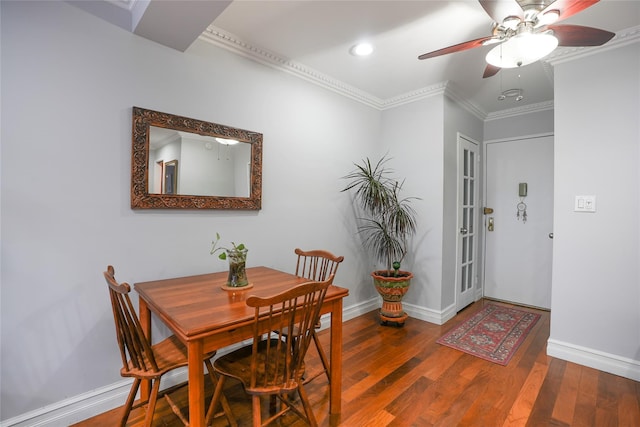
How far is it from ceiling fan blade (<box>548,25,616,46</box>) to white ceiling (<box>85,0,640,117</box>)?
47cm

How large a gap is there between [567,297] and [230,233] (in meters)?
2.71

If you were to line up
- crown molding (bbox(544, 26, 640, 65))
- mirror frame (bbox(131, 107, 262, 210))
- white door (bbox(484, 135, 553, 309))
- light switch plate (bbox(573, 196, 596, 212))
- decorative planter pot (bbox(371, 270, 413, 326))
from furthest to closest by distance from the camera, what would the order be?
1. white door (bbox(484, 135, 553, 309))
2. decorative planter pot (bbox(371, 270, 413, 326))
3. light switch plate (bbox(573, 196, 596, 212))
4. crown molding (bbox(544, 26, 640, 65))
5. mirror frame (bbox(131, 107, 262, 210))

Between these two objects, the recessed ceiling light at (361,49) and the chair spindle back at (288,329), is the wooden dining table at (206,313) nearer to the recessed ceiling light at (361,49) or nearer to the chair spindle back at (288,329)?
the chair spindle back at (288,329)

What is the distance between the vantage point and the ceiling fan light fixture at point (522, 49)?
5.16ft

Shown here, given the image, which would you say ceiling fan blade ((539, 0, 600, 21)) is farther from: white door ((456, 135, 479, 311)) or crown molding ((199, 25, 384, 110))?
white door ((456, 135, 479, 311))

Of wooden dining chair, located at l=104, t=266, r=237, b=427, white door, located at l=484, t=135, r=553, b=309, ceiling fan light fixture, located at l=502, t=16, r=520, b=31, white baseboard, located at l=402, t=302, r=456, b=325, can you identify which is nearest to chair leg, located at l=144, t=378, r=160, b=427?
wooden dining chair, located at l=104, t=266, r=237, b=427

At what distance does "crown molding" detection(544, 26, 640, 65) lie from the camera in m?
2.17

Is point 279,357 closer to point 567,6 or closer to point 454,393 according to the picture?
point 454,393

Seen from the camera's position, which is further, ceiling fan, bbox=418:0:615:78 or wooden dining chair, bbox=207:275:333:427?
→ ceiling fan, bbox=418:0:615:78

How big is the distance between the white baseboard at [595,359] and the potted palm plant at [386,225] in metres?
1.22

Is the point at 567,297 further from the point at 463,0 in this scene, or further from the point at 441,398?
the point at 463,0

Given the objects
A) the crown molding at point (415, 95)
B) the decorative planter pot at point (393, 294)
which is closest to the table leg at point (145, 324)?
the decorative planter pot at point (393, 294)

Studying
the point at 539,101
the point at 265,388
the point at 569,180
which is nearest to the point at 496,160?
the point at 539,101

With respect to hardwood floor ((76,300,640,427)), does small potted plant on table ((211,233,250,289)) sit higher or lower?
higher
